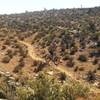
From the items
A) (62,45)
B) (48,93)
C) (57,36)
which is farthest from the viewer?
(57,36)

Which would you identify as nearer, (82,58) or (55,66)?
(55,66)

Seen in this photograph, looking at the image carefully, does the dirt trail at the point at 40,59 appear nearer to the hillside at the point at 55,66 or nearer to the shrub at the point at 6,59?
the hillside at the point at 55,66

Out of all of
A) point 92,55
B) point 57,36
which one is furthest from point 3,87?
point 57,36

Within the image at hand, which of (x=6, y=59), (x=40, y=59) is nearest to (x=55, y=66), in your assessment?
(x=40, y=59)

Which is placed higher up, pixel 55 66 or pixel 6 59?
pixel 6 59

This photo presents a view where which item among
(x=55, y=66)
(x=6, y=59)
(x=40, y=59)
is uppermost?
(x=6, y=59)

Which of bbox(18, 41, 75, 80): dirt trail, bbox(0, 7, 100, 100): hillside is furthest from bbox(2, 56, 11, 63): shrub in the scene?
bbox(18, 41, 75, 80): dirt trail

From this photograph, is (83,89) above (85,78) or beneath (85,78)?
above

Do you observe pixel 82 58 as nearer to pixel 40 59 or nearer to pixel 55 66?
pixel 55 66

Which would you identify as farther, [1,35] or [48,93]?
[1,35]

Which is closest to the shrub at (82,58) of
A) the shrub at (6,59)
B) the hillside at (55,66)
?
the hillside at (55,66)

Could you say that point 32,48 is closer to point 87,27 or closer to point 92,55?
point 92,55

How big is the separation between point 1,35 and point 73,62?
2898 centimetres

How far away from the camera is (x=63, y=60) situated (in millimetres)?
46125
